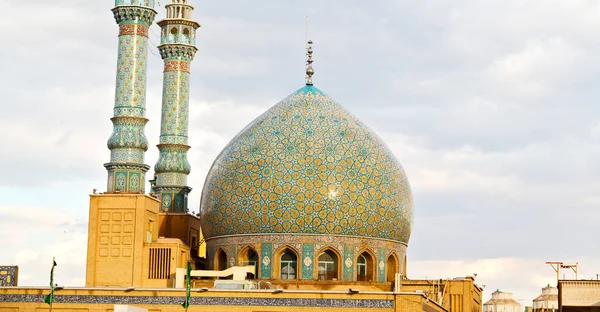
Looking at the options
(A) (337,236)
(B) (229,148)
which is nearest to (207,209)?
(B) (229,148)

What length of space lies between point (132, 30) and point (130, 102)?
1.65 meters

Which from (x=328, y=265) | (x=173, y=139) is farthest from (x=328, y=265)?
(x=173, y=139)

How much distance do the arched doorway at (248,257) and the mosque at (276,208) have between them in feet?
0.07

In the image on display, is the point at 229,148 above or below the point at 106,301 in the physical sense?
above

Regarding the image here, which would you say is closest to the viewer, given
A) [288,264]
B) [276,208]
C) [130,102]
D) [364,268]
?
[288,264]

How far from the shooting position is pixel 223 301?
19562 mm

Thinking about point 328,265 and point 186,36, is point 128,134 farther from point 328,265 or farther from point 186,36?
point 328,265

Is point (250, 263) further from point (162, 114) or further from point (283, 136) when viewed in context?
point (162, 114)

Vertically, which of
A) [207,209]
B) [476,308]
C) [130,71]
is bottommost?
[476,308]

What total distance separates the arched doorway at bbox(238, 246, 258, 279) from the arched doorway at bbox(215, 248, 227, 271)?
591 millimetres

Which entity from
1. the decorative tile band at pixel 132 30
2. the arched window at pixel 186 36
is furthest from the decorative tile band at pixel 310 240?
the arched window at pixel 186 36

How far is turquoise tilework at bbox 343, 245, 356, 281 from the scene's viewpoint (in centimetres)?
2203

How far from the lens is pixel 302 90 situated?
24.3 metres

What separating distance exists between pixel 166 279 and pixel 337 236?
3.67 m
